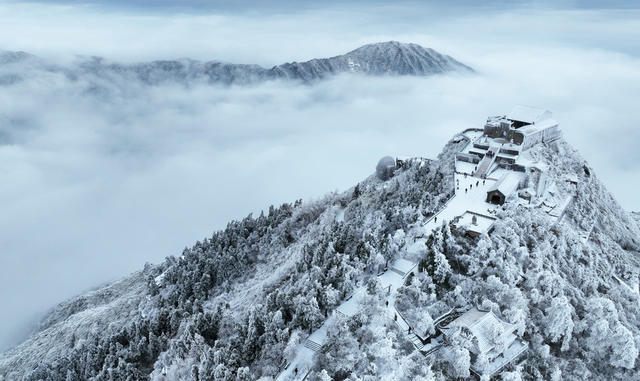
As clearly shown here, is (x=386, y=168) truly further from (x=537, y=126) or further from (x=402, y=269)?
(x=402, y=269)

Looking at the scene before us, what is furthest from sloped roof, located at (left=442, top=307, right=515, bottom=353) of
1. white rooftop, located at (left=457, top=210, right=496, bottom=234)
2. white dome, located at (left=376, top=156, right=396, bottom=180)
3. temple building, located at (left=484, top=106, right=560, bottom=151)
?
white dome, located at (left=376, top=156, right=396, bottom=180)

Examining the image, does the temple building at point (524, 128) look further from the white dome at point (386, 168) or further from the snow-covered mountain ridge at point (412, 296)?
the white dome at point (386, 168)

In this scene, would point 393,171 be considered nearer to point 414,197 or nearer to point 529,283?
point 414,197

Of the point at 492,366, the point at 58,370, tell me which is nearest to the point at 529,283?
the point at 492,366

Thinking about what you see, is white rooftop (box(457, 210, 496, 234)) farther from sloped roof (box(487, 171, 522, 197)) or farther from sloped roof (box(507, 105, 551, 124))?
sloped roof (box(507, 105, 551, 124))

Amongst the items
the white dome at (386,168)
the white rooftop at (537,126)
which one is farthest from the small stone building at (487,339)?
the white dome at (386,168)

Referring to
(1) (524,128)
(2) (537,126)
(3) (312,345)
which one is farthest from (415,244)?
(2) (537,126)
